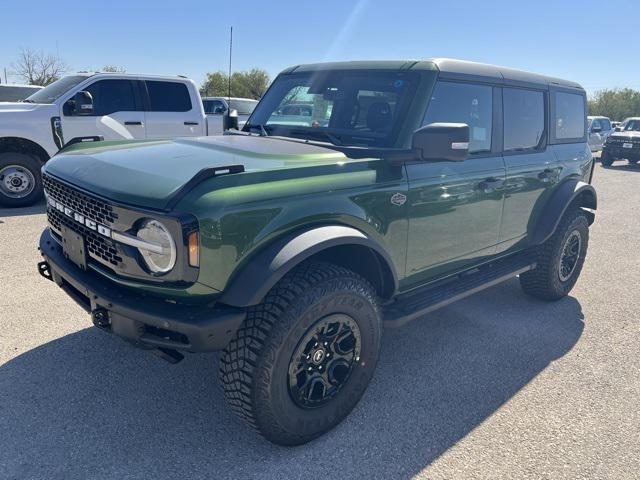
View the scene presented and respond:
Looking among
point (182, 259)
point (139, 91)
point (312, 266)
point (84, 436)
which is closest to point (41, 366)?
point (84, 436)

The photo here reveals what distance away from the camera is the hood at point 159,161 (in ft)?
7.69

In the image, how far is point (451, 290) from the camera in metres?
3.53

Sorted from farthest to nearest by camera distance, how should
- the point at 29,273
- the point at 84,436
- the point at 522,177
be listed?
the point at 29,273 < the point at 522,177 < the point at 84,436

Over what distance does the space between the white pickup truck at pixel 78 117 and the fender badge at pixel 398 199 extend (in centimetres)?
542

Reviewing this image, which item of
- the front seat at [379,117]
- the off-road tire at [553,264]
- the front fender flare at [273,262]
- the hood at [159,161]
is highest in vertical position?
the front seat at [379,117]

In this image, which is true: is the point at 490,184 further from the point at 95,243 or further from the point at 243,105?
the point at 243,105

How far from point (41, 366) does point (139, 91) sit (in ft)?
20.1

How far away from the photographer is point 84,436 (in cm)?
263

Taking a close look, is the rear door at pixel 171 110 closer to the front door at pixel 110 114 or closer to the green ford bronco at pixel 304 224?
the front door at pixel 110 114

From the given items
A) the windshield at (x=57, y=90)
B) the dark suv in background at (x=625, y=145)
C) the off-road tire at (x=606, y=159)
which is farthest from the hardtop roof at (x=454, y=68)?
the off-road tire at (x=606, y=159)

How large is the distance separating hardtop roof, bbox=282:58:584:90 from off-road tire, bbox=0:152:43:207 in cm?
537

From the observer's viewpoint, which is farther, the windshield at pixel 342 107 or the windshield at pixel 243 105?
the windshield at pixel 243 105

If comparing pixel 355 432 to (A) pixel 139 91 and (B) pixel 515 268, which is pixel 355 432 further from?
(A) pixel 139 91

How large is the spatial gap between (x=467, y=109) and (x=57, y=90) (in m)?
7.01
